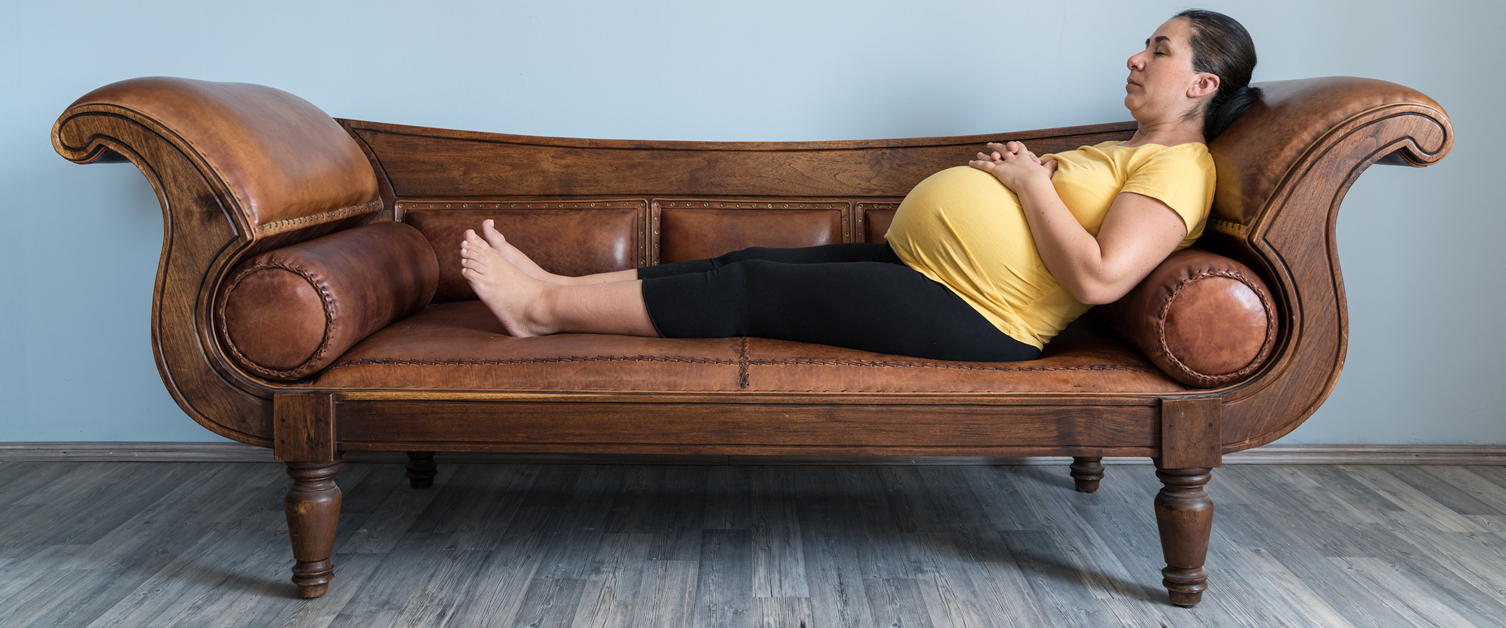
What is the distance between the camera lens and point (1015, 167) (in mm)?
1645

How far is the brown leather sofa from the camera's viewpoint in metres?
1.45

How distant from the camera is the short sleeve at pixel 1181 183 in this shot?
4.93 ft

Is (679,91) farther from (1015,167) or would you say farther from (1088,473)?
(1088,473)

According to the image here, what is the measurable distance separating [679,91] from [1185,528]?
5.13 ft

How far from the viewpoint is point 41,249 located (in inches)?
89.5

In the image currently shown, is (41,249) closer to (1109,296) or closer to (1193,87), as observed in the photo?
(1109,296)

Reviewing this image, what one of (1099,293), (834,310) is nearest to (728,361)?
(834,310)

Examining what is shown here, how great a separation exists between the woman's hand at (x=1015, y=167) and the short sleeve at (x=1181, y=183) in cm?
15

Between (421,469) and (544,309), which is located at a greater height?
(544,309)

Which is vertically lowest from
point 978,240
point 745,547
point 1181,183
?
point 745,547

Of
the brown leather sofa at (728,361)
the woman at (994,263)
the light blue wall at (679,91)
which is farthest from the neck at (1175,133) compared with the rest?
the light blue wall at (679,91)

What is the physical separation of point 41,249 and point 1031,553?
256cm

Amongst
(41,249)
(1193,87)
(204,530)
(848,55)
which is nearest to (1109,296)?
(1193,87)

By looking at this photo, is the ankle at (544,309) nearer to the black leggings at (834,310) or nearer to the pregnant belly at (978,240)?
the black leggings at (834,310)
